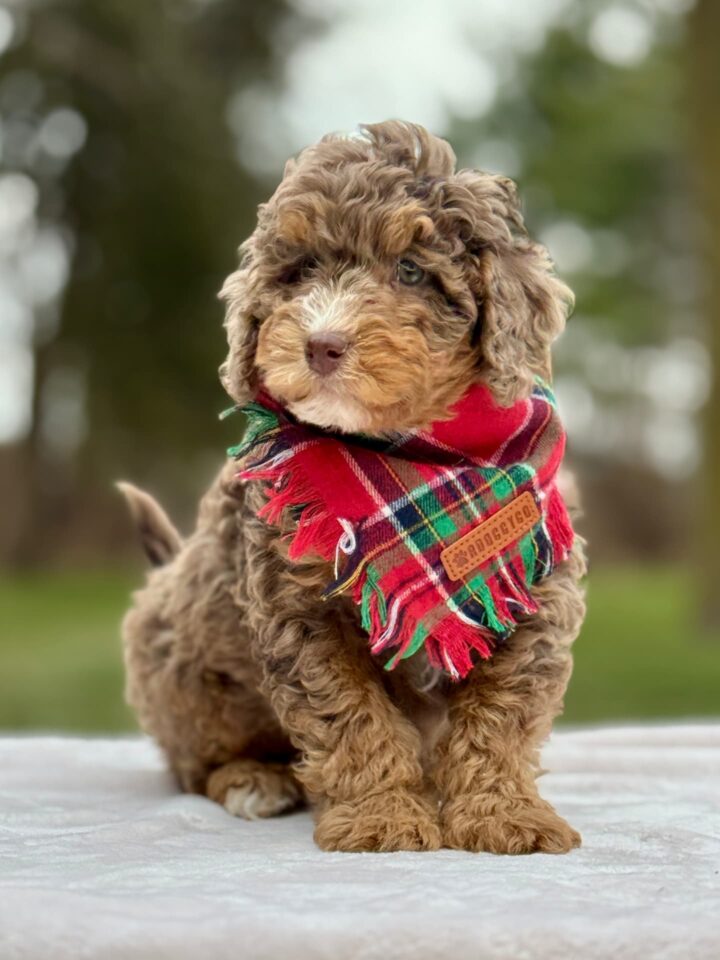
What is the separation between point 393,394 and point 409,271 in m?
0.33

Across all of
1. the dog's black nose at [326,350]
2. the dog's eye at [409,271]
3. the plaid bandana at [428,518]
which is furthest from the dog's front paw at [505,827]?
the dog's eye at [409,271]

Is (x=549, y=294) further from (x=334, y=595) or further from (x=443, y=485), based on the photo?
(x=334, y=595)

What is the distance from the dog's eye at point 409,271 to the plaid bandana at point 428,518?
31 centimetres

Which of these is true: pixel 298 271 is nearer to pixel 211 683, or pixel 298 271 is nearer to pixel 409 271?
pixel 409 271

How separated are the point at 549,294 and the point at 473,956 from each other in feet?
5.16

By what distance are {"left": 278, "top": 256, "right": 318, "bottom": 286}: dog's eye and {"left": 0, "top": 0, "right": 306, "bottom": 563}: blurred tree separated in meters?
7.74

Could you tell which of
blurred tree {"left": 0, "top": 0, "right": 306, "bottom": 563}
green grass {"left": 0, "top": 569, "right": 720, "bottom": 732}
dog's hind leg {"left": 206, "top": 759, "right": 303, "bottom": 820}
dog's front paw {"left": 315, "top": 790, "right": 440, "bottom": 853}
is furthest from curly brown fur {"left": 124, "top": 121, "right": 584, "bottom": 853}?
blurred tree {"left": 0, "top": 0, "right": 306, "bottom": 563}

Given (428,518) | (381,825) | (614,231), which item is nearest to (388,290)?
(428,518)

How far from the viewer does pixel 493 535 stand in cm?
298

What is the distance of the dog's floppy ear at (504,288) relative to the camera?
113 inches

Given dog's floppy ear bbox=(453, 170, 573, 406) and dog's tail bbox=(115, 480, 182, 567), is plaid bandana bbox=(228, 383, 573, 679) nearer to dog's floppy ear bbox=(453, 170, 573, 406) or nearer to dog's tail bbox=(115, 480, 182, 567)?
dog's floppy ear bbox=(453, 170, 573, 406)

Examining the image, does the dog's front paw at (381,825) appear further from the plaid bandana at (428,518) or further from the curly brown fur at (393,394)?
the plaid bandana at (428,518)

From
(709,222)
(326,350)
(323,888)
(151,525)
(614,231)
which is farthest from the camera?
(614,231)

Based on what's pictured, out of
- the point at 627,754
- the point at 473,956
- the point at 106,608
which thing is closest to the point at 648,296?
the point at 106,608
